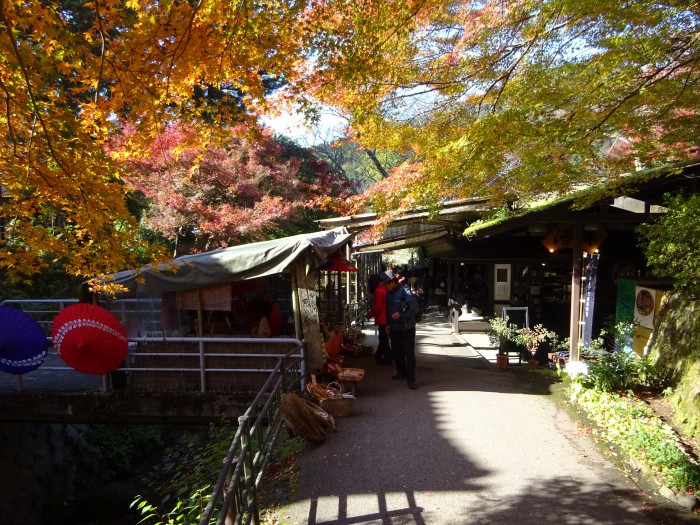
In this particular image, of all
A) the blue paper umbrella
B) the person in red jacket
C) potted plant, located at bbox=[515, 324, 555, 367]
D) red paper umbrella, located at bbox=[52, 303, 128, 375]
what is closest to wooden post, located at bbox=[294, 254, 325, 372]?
the person in red jacket

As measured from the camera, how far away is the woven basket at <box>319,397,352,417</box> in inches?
267

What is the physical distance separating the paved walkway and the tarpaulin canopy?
99.2 inches

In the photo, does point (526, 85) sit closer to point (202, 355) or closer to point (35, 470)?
point (202, 355)

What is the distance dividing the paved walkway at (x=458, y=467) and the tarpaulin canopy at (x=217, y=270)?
252 cm

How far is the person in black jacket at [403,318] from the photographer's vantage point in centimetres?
794

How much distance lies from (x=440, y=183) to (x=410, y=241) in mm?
13562

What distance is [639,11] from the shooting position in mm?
6141

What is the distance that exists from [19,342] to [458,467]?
6238 millimetres

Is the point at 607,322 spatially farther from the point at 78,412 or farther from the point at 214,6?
the point at 78,412

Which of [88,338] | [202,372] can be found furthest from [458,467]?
[88,338]

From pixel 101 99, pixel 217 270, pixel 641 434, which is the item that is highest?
pixel 101 99

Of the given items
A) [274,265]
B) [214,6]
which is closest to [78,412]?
[274,265]

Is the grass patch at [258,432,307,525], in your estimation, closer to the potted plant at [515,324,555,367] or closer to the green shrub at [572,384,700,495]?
the green shrub at [572,384,700,495]

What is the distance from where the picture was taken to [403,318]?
7.93 meters
